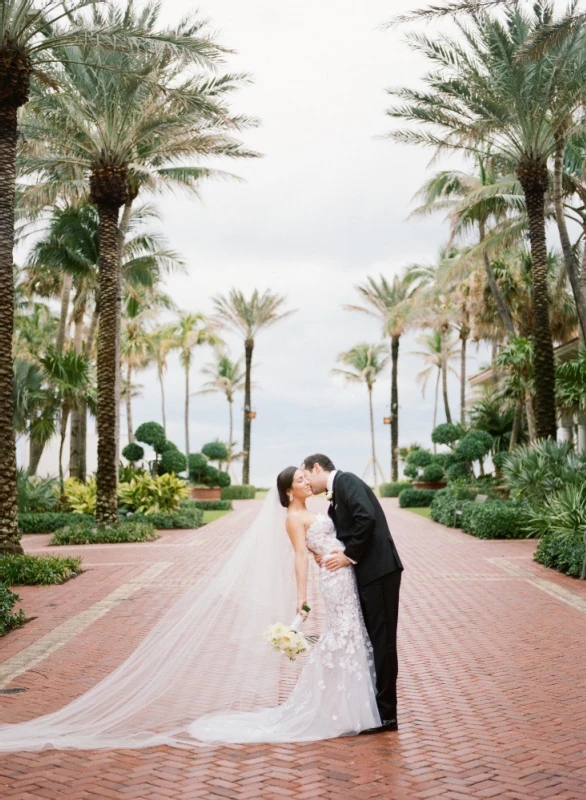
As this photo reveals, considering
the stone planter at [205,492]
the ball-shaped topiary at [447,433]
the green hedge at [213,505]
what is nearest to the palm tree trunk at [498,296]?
the ball-shaped topiary at [447,433]

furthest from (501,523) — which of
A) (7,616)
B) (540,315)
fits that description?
(7,616)

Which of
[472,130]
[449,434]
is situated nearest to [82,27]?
[472,130]

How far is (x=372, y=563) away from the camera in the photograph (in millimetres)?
6363

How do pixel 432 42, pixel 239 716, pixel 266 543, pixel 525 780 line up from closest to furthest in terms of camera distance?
pixel 525 780, pixel 239 716, pixel 266 543, pixel 432 42

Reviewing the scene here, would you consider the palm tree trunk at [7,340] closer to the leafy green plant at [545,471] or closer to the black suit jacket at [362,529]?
the black suit jacket at [362,529]

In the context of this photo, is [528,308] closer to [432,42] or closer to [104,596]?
[432,42]

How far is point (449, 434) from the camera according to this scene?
36469 millimetres

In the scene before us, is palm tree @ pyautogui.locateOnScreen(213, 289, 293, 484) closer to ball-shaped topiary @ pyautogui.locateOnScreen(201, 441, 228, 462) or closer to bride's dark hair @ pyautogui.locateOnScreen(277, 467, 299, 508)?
ball-shaped topiary @ pyautogui.locateOnScreen(201, 441, 228, 462)

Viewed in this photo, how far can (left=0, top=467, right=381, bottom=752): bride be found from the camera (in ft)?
20.4

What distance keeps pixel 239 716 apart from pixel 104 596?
281 inches

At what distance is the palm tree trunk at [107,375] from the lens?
22438mm

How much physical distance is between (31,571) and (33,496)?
44.5ft

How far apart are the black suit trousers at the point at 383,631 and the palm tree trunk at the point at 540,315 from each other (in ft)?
53.3

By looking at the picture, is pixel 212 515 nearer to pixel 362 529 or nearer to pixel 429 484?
pixel 429 484
